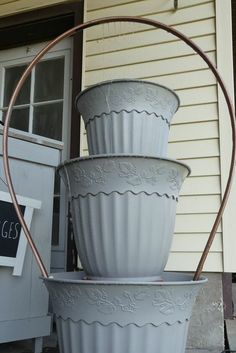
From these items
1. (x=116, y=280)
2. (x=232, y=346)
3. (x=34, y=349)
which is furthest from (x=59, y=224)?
(x=116, y=280)

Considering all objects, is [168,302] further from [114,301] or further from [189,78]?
[189,78]

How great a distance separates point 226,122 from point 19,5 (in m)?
1.75

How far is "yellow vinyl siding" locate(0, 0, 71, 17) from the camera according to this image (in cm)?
297

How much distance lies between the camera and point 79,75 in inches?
110

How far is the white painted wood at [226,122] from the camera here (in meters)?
A: 2.23

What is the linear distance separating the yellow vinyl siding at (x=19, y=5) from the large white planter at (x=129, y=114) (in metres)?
1.76

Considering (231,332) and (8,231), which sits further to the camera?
(231,332)

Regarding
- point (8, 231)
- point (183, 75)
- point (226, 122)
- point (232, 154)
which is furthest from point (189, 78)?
point (8, 231)

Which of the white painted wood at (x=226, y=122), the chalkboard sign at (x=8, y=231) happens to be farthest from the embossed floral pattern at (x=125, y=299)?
the white painted wood at (x=226, y=122)

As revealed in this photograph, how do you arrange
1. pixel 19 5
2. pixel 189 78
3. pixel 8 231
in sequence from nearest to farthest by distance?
pixel 8 231, pixel 189 78, pixel 19 5

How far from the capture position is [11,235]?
6.43 ft

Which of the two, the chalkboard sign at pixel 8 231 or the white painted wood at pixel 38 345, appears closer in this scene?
the chalkboard sign at pixel 8 231

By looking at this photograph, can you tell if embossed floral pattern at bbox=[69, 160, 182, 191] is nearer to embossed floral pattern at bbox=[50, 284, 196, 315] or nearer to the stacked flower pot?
the stacked flower pot

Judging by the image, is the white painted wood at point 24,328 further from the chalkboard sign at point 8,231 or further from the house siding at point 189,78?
the house siding at point 189,78
